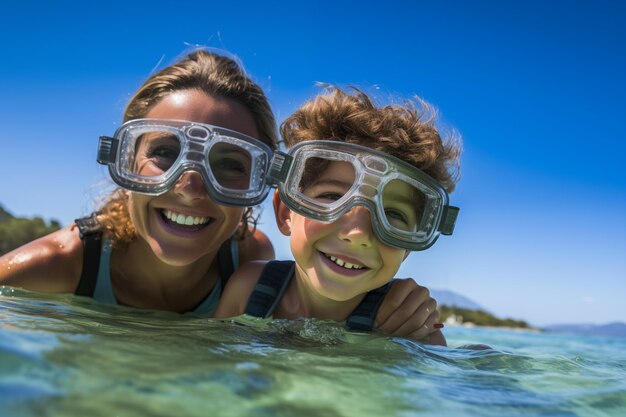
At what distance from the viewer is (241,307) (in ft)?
10.9

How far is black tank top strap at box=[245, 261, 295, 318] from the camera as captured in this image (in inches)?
124

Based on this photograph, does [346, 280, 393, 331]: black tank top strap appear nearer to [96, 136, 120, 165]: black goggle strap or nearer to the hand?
the hand

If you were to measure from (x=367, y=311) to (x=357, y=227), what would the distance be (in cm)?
61

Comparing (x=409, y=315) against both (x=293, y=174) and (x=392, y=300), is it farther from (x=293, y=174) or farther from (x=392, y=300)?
(x=293, y=174)

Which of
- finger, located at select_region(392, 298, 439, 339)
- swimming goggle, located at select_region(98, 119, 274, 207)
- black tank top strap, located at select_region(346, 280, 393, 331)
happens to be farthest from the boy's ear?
finger, located at select_region(392, 298, 439, 339)

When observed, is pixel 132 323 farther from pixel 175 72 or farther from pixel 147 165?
pixel 175 72

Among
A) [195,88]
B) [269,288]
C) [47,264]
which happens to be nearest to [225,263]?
Answer: [269,288]

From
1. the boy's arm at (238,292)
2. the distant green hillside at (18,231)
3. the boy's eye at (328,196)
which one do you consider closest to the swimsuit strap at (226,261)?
the boy's arm at (238,292)

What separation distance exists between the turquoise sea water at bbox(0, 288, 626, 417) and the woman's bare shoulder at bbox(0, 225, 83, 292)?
1.65ft

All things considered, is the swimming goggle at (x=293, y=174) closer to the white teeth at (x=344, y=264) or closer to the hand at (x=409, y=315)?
the white teeth at (x=344, y=264)

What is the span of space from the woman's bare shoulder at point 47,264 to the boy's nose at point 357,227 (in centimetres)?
190

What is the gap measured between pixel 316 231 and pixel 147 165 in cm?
115

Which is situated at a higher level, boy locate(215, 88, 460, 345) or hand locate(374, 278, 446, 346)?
boy locate(215, 88, 460, 345)

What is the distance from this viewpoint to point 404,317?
123 inches
